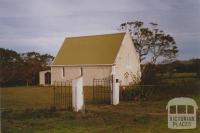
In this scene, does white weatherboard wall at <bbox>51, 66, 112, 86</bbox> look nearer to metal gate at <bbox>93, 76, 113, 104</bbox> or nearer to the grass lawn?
metal gate at <bbox>93, 76, 113, 104</bbox>

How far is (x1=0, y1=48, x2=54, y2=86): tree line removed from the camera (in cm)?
1735

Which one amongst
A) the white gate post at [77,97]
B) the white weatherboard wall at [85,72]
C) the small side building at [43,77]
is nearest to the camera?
the white gate post at [77,97]

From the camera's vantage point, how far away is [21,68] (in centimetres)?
2253

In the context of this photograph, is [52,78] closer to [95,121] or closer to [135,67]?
[135,67]

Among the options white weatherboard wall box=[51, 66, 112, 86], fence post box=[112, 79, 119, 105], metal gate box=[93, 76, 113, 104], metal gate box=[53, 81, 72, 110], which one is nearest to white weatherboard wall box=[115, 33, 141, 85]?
white weatherboard wall box=[51, 66, 112, 86]

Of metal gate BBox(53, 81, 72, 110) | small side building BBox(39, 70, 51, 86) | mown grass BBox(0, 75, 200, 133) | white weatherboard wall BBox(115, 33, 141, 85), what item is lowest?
mown grass BBox(0, 75, 200, 133)

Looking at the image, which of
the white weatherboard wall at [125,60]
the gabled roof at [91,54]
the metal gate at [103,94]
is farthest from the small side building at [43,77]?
the white weatherboard wall at [125,60]

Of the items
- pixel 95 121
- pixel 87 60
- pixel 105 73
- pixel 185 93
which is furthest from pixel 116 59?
pixel 95 121

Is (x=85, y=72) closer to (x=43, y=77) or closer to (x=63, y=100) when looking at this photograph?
(x=43, y=77)

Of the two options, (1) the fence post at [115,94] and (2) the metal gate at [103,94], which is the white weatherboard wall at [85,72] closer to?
(2) the metal gate at [103,94]

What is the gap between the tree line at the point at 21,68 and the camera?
1735 centimetres

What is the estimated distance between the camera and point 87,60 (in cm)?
2803

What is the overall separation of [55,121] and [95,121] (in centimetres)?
99

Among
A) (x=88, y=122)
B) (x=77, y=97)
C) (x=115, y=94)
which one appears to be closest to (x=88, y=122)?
(x=88, y=122)
